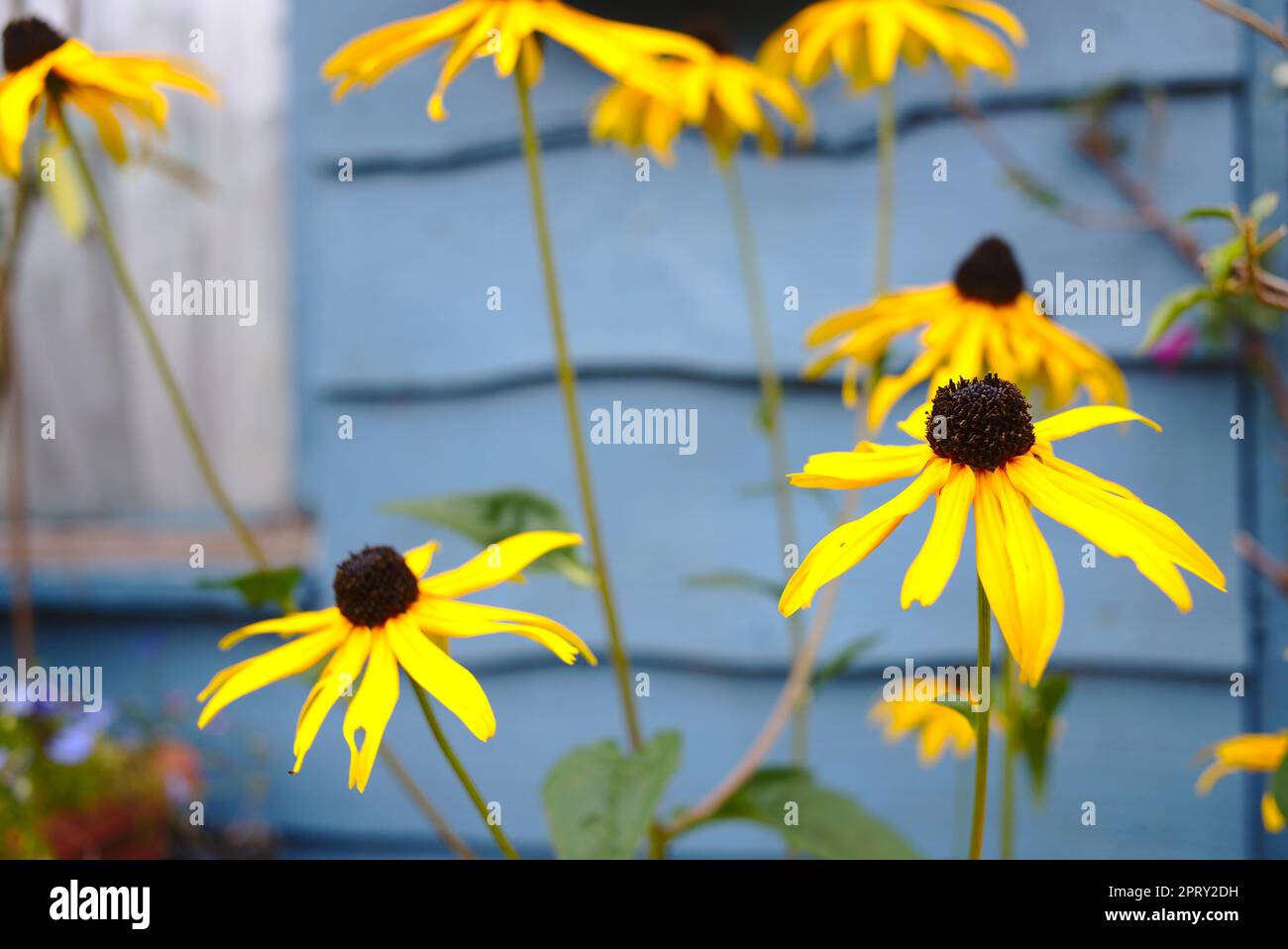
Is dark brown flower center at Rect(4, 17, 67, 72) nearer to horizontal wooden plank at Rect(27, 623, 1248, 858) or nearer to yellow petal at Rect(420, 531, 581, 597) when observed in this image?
yellow petal at Rect(420, 531, 581, 597)

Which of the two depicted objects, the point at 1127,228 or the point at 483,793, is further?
the point at 483,793

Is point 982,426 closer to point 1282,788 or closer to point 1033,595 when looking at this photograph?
point 1033,595

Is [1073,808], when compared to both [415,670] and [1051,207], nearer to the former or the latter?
[1051,207]

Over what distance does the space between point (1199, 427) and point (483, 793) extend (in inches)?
39.8

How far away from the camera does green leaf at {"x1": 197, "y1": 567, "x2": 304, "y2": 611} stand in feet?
1.87

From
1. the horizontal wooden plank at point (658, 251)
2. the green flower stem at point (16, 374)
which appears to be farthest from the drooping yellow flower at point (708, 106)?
the green flower stem at point (16, 374)

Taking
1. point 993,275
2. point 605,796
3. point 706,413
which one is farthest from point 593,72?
point 605,796

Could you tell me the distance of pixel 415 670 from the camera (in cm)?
47

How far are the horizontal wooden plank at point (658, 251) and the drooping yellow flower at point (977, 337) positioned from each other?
0.66m

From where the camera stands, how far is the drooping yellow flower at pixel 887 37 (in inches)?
26.4

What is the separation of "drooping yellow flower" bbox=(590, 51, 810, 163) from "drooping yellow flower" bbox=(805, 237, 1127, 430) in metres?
0.18

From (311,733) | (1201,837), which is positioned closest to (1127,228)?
(1201,837)
